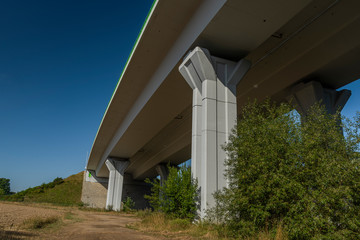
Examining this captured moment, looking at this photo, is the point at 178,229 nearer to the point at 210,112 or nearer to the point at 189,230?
the point at 189,230

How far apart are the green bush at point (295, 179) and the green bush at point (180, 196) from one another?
2419 mm

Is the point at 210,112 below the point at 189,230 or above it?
above

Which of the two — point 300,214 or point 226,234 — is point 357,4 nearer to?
point 300,214

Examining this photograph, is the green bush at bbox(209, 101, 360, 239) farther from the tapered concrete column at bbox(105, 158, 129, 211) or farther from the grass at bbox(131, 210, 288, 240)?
the tapered concrete column at bbox(105, 158, 129, 211)

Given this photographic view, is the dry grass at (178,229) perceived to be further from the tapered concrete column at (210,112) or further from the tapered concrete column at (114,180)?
the tapered concrete column at (114,180)

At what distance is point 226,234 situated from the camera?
848cm

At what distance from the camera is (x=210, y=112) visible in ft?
40.5

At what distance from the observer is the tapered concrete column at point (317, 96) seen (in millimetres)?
16078

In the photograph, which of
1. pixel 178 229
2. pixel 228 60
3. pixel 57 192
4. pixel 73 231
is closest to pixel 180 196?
pixel 178 229

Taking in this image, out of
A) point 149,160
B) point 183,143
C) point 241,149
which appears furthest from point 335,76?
point 149,160

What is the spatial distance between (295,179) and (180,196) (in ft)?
17.8

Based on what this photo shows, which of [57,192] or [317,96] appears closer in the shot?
[317,96]

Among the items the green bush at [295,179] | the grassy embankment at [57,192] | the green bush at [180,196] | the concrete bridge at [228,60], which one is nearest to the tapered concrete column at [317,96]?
the concrete bridge at [228,60]

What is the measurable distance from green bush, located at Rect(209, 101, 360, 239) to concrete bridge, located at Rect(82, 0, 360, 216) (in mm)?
3075
